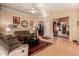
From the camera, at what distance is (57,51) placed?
1954mm

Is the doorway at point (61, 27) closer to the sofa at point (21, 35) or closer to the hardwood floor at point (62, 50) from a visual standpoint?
the hardwood floor at point (62, 50)

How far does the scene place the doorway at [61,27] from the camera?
1.97 m

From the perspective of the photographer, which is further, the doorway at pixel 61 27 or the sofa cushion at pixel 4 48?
the doorway at pixel 61 27

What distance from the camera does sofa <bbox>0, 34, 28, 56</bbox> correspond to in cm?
186

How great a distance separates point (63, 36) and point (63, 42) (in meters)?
0.12

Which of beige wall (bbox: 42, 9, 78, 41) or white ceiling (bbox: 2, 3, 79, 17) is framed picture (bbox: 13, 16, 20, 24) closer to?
white ceiling (bbox: 2, 3, 79, 17)

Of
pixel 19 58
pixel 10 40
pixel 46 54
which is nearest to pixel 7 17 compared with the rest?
pixel 10 40

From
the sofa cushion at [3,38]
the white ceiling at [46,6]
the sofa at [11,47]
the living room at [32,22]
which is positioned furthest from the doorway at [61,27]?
the sofa cushion at [3,38]

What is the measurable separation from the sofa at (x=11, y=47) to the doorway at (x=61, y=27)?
2.18 ft

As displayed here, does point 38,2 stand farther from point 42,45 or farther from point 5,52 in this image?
point 5,52

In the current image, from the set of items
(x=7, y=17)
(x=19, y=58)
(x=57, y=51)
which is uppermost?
(x=7, y=17)

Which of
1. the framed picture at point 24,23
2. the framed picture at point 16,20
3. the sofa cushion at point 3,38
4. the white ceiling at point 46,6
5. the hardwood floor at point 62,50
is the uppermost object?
the white ceiling at point 46,6

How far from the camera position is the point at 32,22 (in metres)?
1.96

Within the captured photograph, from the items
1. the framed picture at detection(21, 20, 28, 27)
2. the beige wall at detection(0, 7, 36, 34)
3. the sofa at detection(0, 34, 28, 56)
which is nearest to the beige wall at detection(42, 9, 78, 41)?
the framed picture at detection(21, 20, 28, 27)
